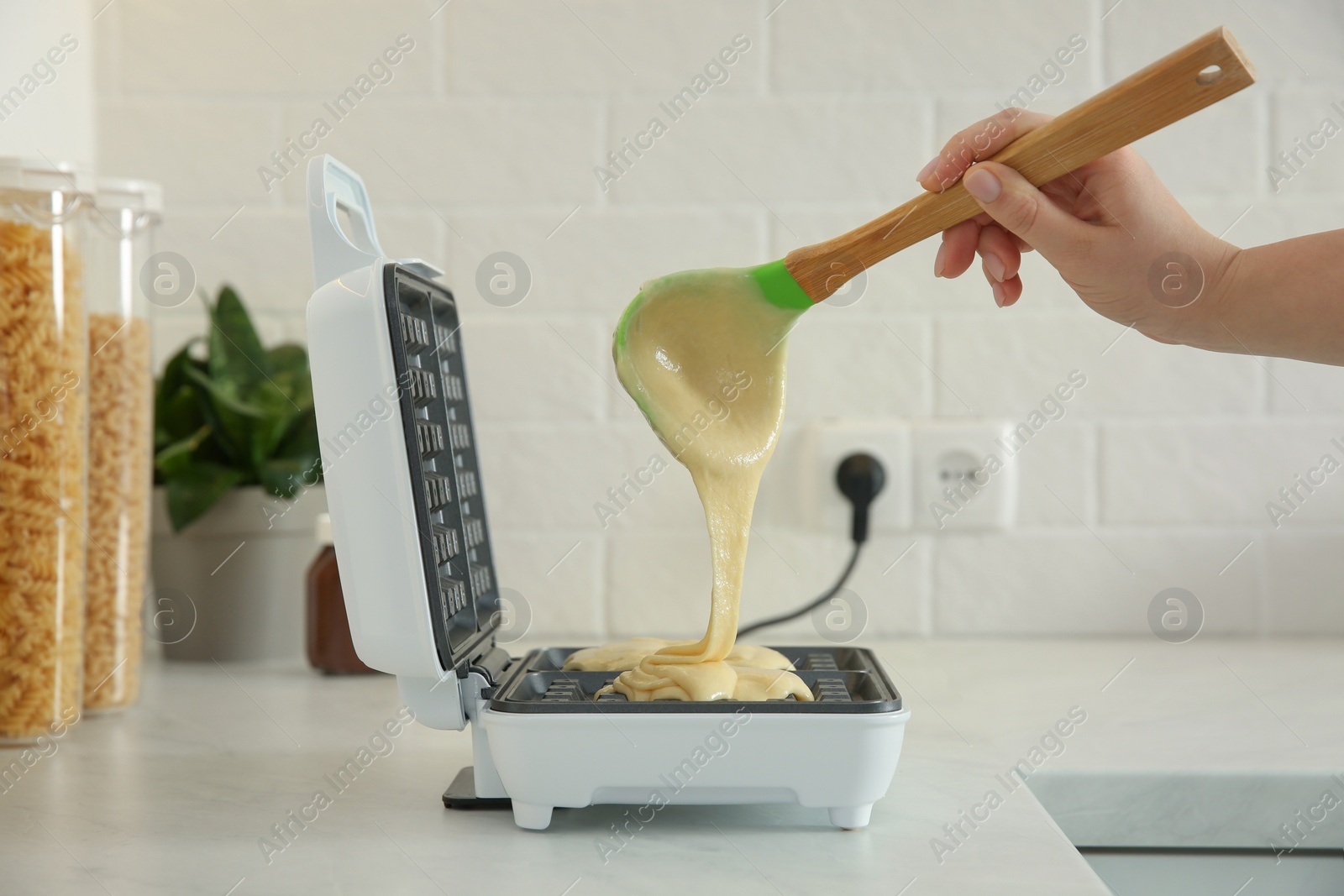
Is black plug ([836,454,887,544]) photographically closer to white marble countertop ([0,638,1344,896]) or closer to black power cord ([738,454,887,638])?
black power cord ([738,454,887,638])

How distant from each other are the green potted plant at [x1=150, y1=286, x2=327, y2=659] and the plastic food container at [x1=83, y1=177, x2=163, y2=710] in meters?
0.12

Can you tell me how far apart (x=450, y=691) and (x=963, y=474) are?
25.7 inches

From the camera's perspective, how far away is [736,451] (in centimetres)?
68

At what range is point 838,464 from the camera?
1.11 metres

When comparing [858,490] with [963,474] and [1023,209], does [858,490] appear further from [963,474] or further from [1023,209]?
[1023,209]

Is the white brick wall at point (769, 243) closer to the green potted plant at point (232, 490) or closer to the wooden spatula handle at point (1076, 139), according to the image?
the green potted plant at point (232, 490)

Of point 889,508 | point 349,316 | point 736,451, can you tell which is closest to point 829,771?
point 736,451

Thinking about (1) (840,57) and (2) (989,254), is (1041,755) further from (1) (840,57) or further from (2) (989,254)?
(1) (840,57)

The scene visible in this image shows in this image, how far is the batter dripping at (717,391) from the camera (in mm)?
662

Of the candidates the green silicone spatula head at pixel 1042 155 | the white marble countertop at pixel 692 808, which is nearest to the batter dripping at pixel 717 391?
the green silicone spatula head at pixel 1042 155

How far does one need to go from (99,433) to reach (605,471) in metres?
0.47

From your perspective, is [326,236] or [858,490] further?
[858,490]

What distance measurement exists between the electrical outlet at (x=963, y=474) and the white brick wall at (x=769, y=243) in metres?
0.04

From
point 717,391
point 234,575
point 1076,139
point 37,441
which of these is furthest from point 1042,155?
point 234,575
